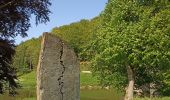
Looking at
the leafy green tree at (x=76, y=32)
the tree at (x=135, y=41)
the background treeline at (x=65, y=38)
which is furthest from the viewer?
the leafy green tree at (x=76, y=32)

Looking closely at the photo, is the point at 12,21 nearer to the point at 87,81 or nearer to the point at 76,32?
the point at 87,81

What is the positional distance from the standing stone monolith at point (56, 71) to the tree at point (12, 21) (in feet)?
35.6

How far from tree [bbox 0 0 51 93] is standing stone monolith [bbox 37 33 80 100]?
35.6 feet

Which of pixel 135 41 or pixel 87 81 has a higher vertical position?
pixel 135 41

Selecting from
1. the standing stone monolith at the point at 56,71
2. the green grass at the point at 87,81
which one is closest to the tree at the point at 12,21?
the standing stone monolith at the point at 56,71

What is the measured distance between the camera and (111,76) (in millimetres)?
37062

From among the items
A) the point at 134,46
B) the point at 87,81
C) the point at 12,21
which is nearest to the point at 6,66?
the point at 12,21

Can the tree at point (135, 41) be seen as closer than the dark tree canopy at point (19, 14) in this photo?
No

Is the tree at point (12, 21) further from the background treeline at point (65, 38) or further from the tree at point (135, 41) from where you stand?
the background treeline at point (65, 38)

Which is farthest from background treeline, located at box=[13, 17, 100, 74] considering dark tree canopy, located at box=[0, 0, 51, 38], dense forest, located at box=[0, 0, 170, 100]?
dark tree canopy, located at box=[0, 0, 51, 38]

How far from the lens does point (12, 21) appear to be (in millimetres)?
24141

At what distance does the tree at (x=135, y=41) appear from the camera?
32969mm

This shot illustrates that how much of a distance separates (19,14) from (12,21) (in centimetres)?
52

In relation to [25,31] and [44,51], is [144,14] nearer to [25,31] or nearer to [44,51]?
[25,31]
